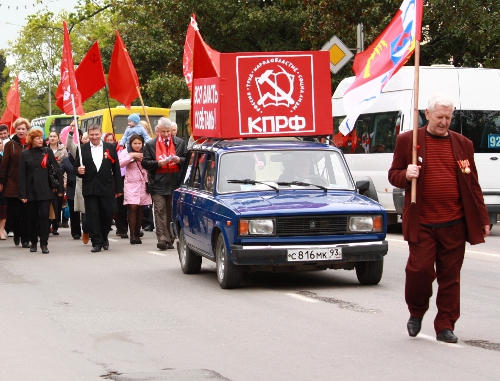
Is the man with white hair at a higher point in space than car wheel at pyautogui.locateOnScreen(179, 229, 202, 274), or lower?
higher

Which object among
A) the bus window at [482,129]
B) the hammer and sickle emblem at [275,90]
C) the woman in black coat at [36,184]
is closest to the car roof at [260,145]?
the hammer and sickle emblem at [275,90]

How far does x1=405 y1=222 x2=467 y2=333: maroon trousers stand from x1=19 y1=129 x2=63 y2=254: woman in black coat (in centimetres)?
978

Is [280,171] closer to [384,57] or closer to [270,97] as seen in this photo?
[270,97]

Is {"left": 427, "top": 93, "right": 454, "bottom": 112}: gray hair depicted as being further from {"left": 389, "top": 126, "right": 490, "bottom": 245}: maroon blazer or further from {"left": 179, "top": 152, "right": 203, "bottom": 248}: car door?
{"left": 179, "top": 152, "right": 203, "bottom": 248}: car door

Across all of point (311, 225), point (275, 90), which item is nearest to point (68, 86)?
point (275, 90)

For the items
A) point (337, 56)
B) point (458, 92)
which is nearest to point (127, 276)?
point (458, 92)

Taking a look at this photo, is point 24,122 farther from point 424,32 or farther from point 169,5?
point 169,5

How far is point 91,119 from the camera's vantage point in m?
41.9

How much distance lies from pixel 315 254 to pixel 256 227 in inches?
26.3

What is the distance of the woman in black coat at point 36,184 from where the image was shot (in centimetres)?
1706

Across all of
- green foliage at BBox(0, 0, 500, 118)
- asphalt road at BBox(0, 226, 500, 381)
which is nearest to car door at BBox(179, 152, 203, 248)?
asphalt road at BBox(0, 226, 500, 381)

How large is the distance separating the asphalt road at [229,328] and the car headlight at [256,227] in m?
0.66

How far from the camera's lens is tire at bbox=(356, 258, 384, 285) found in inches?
455

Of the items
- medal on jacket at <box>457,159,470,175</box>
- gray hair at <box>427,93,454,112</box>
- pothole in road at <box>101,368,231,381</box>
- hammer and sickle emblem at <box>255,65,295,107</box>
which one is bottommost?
pothole in road at <box>101,368,231,381</box>
